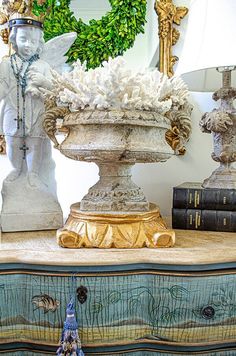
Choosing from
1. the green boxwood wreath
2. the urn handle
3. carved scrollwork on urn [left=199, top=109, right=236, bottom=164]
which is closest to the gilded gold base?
the urn handle

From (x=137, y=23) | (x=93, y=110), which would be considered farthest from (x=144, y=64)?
(x=93, y=110)

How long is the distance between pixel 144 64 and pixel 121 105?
0.47m

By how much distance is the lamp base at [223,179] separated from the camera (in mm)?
1037

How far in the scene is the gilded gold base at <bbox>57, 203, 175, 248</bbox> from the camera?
86 cm

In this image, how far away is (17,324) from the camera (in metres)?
0.80

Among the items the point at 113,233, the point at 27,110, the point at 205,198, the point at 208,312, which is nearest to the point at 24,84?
the point at 27,110

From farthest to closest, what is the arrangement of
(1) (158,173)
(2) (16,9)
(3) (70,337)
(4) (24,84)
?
(1) (158,173)
(2) (16,9)
(4) (24,84)
(3) (70,337)

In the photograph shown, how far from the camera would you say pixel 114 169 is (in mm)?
926

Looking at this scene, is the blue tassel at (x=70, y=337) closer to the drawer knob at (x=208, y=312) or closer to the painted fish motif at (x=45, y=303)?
the painted fish motif at (x=45, y=303)

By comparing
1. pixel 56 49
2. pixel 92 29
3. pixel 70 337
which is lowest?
pixel 70 337

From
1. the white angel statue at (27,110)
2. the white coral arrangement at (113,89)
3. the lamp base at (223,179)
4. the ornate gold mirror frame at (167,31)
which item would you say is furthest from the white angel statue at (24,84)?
the lamp base at (223,179)

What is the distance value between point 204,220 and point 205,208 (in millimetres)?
34

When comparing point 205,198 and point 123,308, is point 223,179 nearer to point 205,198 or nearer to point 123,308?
point 205,198

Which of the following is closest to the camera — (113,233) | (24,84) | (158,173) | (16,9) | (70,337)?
(70,337)
